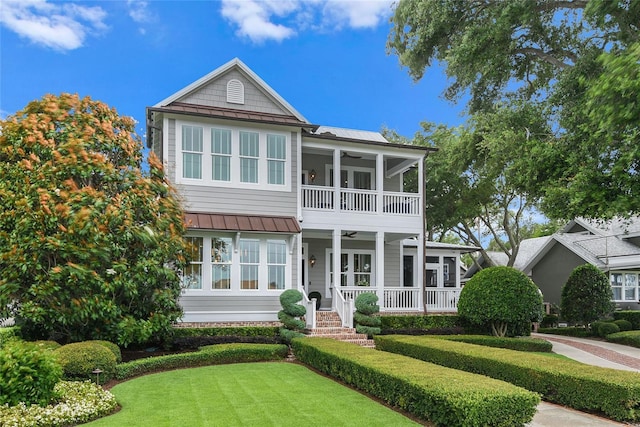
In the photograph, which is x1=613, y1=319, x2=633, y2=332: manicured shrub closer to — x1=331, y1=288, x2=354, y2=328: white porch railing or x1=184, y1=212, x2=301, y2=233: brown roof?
x1=331, y1=288, x2=354, y2=328: white porch railing

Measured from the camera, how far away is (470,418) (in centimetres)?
614

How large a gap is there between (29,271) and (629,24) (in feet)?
53.4

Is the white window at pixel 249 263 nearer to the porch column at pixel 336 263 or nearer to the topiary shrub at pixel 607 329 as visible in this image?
the porch column at pixel 336 263

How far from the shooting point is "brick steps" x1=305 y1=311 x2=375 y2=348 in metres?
15.0

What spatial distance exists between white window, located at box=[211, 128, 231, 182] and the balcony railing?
8.96 ft

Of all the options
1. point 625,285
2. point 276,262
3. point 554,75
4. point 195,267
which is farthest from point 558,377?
point 625,285

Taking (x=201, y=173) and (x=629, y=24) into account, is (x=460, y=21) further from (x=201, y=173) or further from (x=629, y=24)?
(x=201, y=173)

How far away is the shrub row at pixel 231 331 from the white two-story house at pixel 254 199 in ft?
2.66

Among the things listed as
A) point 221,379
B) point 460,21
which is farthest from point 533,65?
point 221,379

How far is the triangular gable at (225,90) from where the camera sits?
16281 mm

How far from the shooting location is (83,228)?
10.8m

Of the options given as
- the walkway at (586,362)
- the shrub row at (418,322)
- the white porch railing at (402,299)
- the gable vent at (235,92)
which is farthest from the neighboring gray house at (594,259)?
the gable vent at (235,92)

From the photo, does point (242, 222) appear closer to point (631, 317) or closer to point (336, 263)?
point (336, 263)

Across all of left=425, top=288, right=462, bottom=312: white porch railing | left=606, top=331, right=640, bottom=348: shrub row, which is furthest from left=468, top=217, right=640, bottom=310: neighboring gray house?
left=425, top=288, right=462, bottom=312: white porch railing
